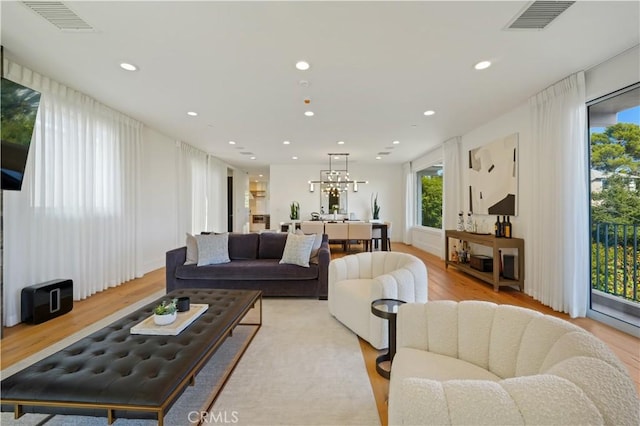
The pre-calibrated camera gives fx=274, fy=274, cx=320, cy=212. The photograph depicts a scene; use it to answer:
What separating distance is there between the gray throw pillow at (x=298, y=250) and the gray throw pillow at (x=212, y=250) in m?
0.90

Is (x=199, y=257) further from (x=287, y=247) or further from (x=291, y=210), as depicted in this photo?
(x=291, y=210)

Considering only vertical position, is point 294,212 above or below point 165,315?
above

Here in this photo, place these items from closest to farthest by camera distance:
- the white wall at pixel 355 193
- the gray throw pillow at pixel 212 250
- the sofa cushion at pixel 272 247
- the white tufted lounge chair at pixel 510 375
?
the white tufted lounge chair at pixel 510 375 < the gray throw pillow at pixel 212 250 < the sofa cushion at pixel 272 247 < the white wall at pixel 355 193

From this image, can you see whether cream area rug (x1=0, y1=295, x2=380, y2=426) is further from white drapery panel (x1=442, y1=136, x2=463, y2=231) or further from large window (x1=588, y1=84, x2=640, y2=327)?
white drapery panel (x1=442, y1=136, x2=463, y2=231)

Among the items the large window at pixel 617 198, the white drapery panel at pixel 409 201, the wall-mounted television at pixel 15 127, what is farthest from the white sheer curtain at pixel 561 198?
the wall-mounted television at pixel 15 127

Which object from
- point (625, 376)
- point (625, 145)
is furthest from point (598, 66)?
point (625, 376)

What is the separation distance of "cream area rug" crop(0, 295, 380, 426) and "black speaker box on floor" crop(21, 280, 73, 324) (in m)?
0.70

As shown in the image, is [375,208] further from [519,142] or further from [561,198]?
[561,198]

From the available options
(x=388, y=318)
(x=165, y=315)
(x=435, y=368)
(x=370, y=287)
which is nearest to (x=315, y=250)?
(x=370, y=287)

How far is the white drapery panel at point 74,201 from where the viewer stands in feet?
9.98

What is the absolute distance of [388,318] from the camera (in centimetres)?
202

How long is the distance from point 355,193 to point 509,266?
19.4 feet

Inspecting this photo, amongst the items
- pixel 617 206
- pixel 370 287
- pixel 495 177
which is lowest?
pixel 370 287

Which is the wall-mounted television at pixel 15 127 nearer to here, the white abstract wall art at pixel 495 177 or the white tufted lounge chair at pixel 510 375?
the white tufted lounge chair at pixel 510 375
